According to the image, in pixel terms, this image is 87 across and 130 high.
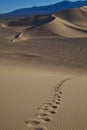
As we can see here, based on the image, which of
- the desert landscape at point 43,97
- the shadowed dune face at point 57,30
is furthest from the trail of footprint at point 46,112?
the shadowed dune face at point 57,30

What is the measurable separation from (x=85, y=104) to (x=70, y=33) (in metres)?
34.8

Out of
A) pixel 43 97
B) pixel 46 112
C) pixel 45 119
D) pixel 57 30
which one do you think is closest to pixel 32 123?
pixel 45 119

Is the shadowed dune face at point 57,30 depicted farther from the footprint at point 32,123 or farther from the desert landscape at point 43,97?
the footprint at point 32,123

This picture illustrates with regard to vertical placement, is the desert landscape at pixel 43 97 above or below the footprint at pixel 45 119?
below

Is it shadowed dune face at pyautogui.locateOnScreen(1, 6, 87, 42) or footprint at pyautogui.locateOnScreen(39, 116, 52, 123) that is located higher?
footprint at pyautogui.locateOnScreen(39, 116, 52, 123)

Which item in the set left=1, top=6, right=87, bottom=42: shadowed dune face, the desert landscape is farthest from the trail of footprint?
left=1, top=6, right=87, bottom=42: shadowed dune face

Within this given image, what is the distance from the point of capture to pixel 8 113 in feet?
25.8

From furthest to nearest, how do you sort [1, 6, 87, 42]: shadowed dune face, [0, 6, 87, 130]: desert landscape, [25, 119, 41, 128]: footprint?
[1, 6, 87, 42]: shadowed dune face → [0, 6, 87, 130]: desert landscape → [25, 119, 41, 128]: footprint

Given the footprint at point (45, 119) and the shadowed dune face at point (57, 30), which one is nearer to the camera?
the footprint at point (45, 119)

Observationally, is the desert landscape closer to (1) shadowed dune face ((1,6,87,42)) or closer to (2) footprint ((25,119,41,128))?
(2) footprint ((25,119,41,128))

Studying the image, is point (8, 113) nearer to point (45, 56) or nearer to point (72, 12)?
point (45, 56)

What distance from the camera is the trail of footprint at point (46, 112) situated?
698 centimetres

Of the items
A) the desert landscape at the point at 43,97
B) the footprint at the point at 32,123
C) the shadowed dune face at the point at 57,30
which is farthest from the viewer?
the shadowed dune face at the point at 57,30

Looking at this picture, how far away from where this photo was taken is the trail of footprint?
698 centimetres
